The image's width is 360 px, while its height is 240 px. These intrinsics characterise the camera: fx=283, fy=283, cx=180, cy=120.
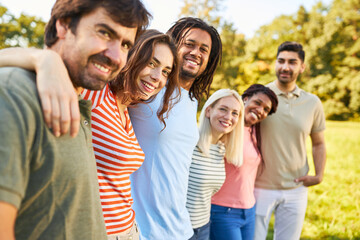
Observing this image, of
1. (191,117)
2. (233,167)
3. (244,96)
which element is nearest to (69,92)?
(191,117)

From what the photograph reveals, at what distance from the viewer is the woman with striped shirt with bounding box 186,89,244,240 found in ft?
8.47

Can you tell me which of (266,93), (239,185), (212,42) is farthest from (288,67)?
(239,185)

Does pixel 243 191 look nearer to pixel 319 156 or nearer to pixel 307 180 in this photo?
pixel 307 180

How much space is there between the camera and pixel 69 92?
3.19ft

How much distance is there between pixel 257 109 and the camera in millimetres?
3332

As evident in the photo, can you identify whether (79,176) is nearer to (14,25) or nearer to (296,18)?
(14,25)

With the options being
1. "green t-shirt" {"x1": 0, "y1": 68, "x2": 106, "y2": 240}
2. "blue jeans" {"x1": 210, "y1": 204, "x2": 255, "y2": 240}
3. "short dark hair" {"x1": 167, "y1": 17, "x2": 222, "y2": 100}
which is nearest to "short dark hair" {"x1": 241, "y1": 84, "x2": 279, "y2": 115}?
"short dark hair" {"x1": 167, "y1": 17, "x2": 222, "y2": 100}

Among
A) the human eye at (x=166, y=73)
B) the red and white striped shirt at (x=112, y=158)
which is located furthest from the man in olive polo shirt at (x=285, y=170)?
the red and white striped shirt at (x=112, y=158)

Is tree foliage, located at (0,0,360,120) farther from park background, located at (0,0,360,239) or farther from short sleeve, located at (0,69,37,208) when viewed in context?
short sleeve, located at (0,69,37,208)

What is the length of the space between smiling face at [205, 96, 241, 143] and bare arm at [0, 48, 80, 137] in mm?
2063

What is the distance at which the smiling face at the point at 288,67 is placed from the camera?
380 cm

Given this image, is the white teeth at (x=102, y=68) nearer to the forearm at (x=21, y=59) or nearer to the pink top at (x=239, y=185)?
the forearm at (x=21, y=59)

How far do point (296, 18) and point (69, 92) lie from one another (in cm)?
3052

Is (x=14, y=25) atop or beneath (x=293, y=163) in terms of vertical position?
atop
